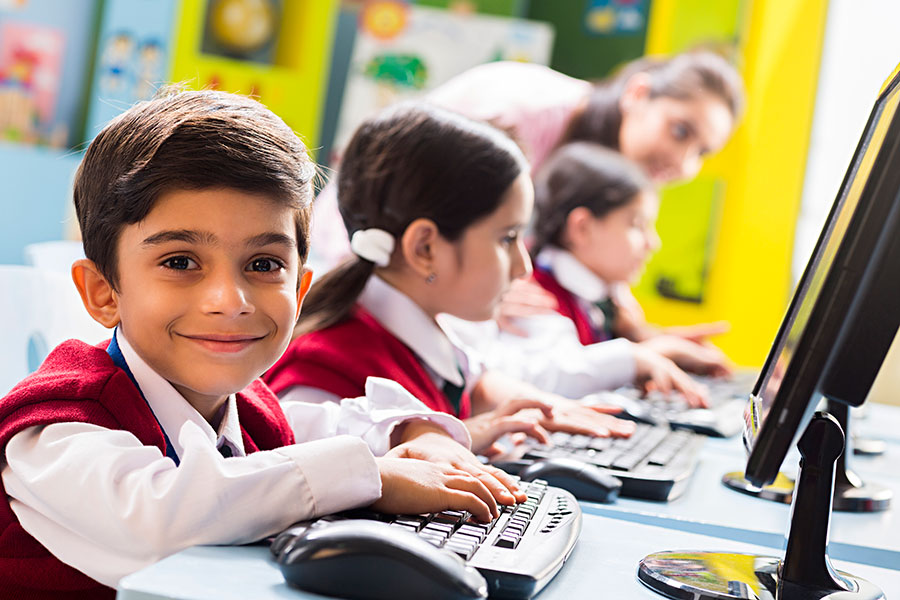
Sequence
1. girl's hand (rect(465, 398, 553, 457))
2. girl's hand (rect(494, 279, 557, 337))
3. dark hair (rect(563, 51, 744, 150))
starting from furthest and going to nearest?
dark hair (rect(563, 51, 744, 150))
girl's hand (rect(494, 279, 557, 337))
girl's hand (rect(465, 398, 553, 457))

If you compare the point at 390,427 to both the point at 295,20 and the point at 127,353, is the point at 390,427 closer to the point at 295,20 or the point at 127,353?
the point at 127,353

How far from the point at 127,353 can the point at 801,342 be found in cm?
49

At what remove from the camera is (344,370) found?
109 centimetres

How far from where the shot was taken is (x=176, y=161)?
739 millimetres

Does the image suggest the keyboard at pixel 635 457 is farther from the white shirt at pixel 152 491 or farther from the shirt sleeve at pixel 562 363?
the shirt sleeve at pixel 562 363

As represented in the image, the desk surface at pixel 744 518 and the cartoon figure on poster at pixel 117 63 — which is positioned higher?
the desk surface at pixel 744 518

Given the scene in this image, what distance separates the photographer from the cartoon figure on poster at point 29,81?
4.14 meters

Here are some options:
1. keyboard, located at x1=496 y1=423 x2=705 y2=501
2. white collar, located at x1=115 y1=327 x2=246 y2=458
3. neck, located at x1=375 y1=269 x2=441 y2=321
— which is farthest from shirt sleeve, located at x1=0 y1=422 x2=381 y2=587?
neck, located at x1=375 y1=269 x2=441 y2=321

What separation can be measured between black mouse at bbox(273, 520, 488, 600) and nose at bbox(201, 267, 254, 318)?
245 millimetres

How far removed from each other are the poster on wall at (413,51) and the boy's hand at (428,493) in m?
3.28

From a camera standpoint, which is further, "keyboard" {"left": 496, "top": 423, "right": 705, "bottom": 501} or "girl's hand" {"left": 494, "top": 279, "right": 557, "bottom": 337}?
"girl's hand" {"left": 494, "top": 279, "right": 557, "bottom": 337}

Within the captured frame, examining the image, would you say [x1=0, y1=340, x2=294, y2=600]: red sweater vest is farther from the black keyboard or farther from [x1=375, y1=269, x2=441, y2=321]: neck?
the black keyboard

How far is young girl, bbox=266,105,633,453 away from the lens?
1.19m

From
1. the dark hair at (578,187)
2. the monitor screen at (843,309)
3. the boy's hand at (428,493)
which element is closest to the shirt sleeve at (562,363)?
the dark hair at (578,187)
